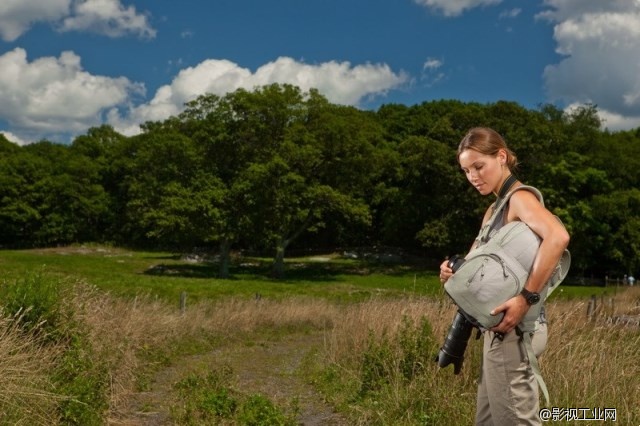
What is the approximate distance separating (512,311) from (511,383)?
402 mm

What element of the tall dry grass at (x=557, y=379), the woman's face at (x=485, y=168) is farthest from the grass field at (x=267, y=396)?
the woman's face at (x=485, y=168)

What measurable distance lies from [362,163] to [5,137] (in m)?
58.7

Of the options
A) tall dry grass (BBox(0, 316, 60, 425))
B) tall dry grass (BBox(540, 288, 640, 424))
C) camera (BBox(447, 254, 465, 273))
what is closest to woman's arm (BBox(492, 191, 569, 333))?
camera (BBox(447, 254, 465, 273))

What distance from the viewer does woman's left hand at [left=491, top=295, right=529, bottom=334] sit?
291 cm

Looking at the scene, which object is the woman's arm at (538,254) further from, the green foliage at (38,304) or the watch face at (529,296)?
the green foliage at (38,304)

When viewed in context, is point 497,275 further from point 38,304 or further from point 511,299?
point 38,304

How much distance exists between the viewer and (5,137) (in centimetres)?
8062

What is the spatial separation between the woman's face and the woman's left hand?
600 mm

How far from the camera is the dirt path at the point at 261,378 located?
728 cm

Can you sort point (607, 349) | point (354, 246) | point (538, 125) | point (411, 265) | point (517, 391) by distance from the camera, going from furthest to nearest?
point (354, 246), point (411, 265), point (538, 125), point (607, 349), point (517, 391)

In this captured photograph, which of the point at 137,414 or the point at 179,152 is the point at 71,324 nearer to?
the point at 137,414

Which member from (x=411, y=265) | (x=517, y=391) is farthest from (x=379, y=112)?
(x=517, y=391)

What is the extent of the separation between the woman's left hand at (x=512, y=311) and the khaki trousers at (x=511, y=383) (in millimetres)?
114

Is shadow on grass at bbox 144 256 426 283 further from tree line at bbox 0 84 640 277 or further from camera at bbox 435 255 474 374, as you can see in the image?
camera at bbox 435 255 474 374
